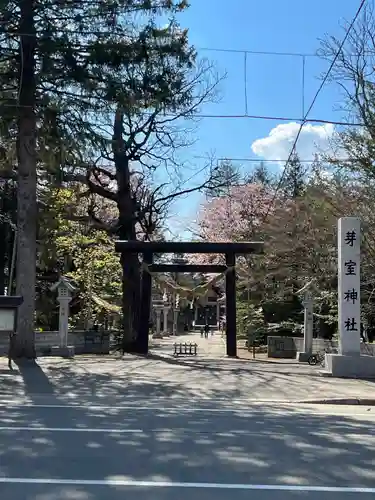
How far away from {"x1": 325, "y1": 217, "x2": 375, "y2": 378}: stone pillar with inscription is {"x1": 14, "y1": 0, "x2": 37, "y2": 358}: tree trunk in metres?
9.03

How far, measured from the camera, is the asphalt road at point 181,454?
545 cm

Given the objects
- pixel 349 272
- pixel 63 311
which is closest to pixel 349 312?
pixel 349 272

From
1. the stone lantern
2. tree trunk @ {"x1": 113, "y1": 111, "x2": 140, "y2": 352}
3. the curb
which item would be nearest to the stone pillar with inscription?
the curb

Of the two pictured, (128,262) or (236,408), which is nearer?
(236,408)

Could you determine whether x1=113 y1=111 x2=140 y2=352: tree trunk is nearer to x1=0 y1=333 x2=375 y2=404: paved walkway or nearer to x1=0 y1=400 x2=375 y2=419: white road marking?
x1=0 y1=333 x2=375 y2=404: paved walkway

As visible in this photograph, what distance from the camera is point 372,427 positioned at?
9312mm

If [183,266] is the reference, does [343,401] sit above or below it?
below

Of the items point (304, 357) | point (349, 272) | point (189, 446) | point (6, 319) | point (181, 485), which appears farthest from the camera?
point (304, 357)

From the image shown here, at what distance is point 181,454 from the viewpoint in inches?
271

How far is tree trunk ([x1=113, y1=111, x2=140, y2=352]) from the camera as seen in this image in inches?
1073

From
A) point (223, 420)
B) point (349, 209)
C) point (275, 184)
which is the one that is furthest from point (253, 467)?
point (275, 184)

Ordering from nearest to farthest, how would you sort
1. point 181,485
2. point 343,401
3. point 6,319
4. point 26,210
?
point 181,485 → point 343,401 → point 6,319 → point 26,210

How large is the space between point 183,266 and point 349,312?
10054 mm

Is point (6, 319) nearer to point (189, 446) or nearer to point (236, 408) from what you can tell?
point (236, 408)
